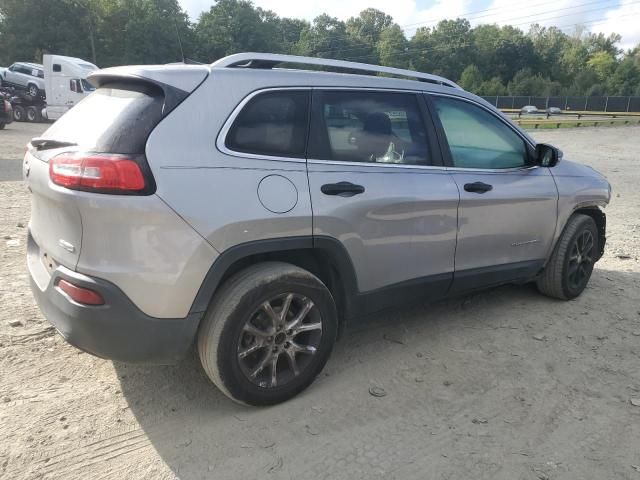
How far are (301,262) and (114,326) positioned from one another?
1105 mm

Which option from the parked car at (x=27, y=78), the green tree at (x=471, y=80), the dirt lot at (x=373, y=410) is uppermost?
the green tree at (x=471, y=80)

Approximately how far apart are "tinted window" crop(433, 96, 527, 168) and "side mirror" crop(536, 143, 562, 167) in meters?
0.11

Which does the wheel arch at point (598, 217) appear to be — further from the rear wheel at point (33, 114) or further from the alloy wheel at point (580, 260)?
the rear wheel at point (33, 114)

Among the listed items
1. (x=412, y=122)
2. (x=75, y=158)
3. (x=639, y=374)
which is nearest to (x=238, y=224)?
(x=75, y=158)

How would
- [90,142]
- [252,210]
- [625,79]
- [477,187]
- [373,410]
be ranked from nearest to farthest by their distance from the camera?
[90,142] → [252,210] → [373,410] → [477,187] → [625,79]

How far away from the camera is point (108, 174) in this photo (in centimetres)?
233

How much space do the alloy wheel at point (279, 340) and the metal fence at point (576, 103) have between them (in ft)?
215

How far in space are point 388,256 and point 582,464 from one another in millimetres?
1485

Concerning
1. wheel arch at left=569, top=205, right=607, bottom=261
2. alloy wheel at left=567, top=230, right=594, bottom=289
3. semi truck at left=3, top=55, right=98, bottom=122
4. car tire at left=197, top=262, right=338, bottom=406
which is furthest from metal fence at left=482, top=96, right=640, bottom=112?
car tire at left=197, top=262, right=338, bottom=406

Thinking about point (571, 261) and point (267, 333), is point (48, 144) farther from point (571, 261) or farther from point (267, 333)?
point (571, 261)

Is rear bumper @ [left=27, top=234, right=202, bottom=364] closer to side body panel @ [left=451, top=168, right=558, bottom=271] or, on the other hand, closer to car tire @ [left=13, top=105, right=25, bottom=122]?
side body panel @ [left=451, top=168, right=558, bottom=271]

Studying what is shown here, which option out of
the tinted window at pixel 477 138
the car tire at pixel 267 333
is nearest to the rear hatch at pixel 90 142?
the car tire at pixel 267 333

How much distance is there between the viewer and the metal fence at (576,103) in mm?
62219

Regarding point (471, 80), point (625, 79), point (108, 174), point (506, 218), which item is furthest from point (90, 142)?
point (625, 79)
